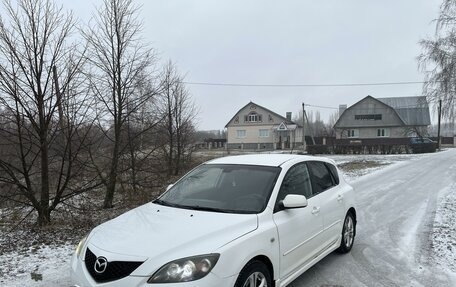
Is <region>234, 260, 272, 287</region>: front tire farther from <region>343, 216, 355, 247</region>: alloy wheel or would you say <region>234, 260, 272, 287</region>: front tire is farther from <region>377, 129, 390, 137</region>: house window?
<region>377, 129, 390, 137</region>: house window

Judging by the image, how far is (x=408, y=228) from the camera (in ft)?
26.9

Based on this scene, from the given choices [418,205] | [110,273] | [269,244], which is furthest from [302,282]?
[418,205]

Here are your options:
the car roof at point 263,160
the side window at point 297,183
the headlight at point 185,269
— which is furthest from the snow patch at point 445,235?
the headlight at point 185,269

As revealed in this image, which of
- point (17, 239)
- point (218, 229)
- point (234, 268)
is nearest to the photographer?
point (234, 268)

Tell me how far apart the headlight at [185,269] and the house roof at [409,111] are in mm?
68901

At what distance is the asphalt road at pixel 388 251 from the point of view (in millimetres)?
5309

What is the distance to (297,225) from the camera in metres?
4.77

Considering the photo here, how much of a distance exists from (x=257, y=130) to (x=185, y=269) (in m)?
68.0

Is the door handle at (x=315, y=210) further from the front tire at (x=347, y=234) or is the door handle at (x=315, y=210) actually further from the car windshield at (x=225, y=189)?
the front tire at (x=347, y=234)

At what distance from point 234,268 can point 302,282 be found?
186cm

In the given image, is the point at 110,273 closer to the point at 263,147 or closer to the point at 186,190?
the point at 186,190

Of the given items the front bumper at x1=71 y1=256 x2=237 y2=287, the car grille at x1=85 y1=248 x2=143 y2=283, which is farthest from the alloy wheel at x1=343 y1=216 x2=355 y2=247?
the car grille at x1=85 y1=248 x2=143 y2=283

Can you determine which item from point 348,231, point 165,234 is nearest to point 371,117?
point 348,231

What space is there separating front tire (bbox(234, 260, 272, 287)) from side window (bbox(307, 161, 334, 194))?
1.71 m
